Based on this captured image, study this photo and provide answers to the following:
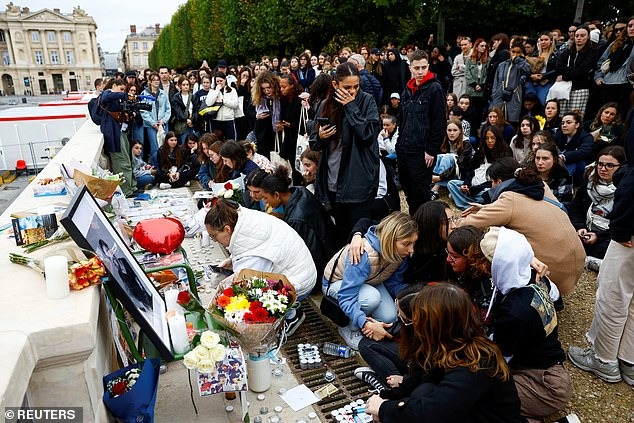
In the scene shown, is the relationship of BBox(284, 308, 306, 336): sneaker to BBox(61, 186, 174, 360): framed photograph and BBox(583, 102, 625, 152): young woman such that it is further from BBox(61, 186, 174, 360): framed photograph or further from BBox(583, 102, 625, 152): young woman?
BBox(583, 102, 625, 152): young woman

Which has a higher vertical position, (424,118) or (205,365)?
(424,118)

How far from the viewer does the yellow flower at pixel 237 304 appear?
10.0 ft

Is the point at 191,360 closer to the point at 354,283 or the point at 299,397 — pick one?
the point at 299,397

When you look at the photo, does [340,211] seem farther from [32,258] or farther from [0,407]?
[0,407]

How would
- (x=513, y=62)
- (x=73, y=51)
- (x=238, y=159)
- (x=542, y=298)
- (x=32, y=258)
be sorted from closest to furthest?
(x=32, y=258) < (x=542, y=298) < (x=238, y=159) < (x=513, y=62) < (x=73, y=51)

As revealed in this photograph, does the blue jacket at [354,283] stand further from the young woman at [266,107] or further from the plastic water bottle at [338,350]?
the young woman at [266,107]

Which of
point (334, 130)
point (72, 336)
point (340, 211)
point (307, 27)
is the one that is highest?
point (307, 27)

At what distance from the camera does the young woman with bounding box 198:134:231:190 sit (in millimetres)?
6616

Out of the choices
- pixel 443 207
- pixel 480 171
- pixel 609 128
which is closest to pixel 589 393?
pixel 443 207

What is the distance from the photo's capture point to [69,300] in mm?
2170

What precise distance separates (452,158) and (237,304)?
18.6 feet

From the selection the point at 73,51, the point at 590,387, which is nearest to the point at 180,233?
the point at 590,387

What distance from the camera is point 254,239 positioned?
3908 mm

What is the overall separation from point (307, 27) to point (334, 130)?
16.7 m
